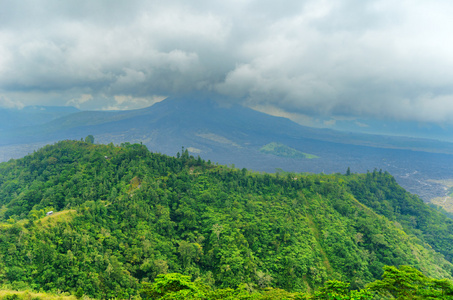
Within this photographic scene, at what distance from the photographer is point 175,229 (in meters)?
47.8

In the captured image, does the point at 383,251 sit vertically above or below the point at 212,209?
below

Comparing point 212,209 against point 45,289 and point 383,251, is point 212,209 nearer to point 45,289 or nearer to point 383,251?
point 45,289

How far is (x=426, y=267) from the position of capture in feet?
166

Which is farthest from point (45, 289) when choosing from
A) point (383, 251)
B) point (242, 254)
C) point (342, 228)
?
point (383, 251)

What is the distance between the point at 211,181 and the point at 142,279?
33593mm

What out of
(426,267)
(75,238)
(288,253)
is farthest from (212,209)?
(426,267)

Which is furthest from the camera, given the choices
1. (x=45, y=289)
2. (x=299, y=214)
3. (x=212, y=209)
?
(x=299, y=214)

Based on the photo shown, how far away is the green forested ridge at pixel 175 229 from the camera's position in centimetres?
3066

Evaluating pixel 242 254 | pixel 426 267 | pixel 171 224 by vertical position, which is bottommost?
pixel 426 267

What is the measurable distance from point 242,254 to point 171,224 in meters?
14.7

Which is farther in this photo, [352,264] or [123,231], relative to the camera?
[352,264]

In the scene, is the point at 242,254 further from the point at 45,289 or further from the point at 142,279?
the point at 45,289

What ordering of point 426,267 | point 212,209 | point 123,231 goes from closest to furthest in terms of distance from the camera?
point 123,231 → point 426,267 → point 212,209

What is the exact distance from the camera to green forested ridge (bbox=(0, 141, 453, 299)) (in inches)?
1207
